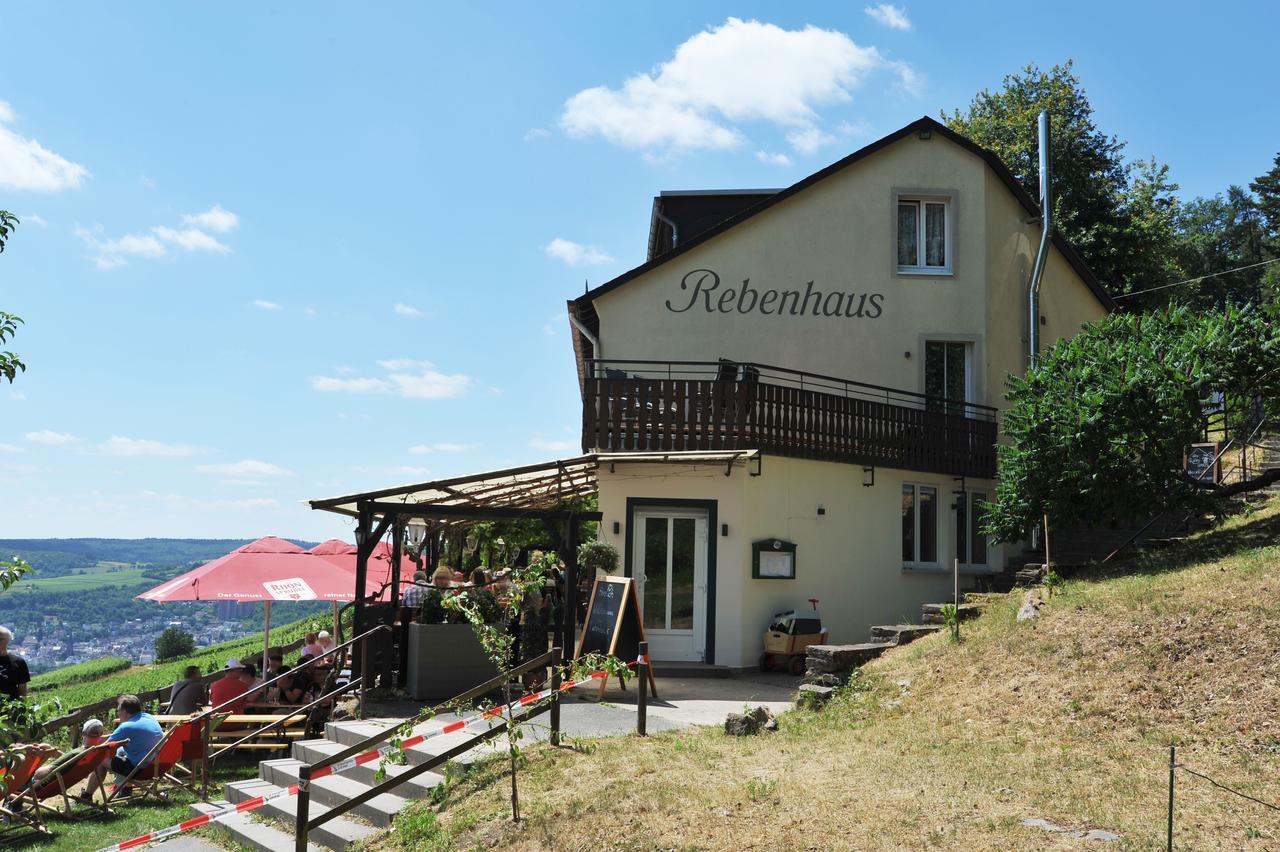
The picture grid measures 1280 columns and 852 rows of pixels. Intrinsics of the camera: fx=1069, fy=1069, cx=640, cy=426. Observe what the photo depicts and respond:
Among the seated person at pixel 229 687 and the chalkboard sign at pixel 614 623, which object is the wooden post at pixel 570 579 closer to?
the chalkboard sign at pixel 614 623

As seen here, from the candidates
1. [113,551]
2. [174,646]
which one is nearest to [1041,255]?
[174,646]

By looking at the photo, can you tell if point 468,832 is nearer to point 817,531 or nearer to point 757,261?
point 817,531

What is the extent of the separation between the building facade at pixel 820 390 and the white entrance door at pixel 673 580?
1.1 inches

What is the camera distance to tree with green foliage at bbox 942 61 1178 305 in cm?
3209

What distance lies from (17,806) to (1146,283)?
109 ft

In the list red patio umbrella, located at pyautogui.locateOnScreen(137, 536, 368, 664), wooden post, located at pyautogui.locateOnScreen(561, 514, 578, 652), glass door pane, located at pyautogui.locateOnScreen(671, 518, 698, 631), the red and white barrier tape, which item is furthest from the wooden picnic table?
glass door pane, located at pyautogui.locateOnScreen(671, 518, 698, 631)

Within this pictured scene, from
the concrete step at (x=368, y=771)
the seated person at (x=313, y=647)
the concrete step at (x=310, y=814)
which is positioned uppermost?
the seated person at (x=313, y=647)

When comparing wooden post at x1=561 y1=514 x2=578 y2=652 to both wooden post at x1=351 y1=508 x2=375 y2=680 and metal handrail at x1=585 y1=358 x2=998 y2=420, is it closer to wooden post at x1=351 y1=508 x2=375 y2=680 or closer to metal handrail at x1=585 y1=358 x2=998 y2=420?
wooden post at x1=351 y1=508 x2=375 y2=680

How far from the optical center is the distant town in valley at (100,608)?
90875 millimetres

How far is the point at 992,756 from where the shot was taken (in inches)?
330

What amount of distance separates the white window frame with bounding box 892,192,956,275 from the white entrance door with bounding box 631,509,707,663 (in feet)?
22.9

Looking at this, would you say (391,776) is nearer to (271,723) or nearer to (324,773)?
(324,773)

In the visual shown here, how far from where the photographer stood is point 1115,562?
46.1 feet

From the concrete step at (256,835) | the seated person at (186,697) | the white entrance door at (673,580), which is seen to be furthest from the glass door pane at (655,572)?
the concrete step at (256,835)
